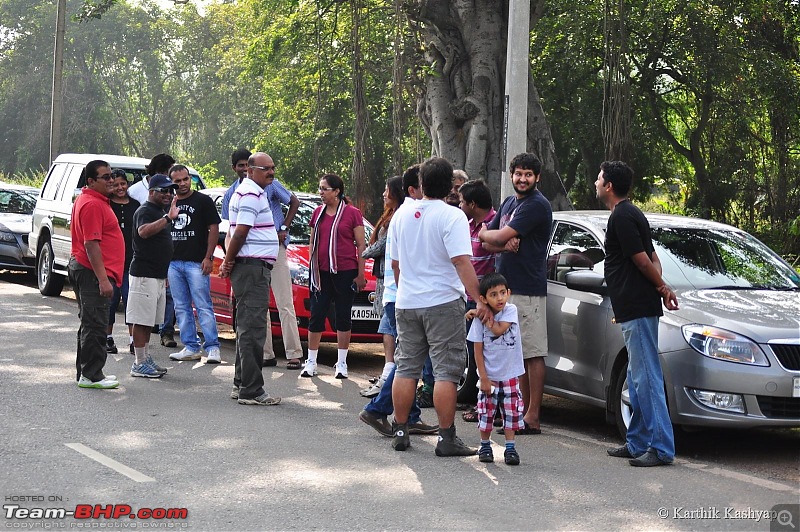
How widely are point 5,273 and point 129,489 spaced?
16511mm

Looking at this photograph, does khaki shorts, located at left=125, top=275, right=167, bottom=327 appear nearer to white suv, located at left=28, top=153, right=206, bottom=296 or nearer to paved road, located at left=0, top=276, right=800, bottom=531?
paved road, located at left=0, top=276, right=800, bottom=531

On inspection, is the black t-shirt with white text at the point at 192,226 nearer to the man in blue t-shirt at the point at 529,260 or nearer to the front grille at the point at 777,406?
the man in blue t-shirt at the point at 529,260

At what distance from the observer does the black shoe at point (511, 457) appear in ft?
23.6

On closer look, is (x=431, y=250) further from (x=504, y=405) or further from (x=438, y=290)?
(x=504, y=405)

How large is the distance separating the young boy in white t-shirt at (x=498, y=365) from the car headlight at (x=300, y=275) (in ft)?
14.5

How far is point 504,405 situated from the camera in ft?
24.0

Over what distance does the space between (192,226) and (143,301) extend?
1090 mm

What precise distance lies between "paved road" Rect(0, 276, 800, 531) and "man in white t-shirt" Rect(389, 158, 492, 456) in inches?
18.8

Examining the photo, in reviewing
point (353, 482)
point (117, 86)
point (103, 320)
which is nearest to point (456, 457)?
point (353, 482)

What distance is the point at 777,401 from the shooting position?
7.30 meters

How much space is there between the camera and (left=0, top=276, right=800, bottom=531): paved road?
5.88m

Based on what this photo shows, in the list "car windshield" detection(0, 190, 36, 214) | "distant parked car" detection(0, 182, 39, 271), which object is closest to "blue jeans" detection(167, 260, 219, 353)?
"distant parked car" detection(0, 182, 39, 271)

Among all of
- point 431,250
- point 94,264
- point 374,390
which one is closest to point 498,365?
point 431,250

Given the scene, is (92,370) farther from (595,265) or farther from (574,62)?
(574,62)
